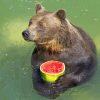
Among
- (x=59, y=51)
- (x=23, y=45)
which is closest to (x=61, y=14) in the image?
(x=59, y=51)

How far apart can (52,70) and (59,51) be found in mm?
343

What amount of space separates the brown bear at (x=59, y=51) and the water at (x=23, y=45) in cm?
16

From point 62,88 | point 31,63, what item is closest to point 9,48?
point 31,63

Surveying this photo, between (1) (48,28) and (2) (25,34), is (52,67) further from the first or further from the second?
(2) (25,34)

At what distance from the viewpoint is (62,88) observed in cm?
795

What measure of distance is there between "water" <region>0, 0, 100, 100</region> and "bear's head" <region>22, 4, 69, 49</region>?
0.88 metres

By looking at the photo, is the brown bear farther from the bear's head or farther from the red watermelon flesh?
the red watermelon flesh

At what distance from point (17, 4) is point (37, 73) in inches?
99.5

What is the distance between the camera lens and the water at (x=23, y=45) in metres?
8.08

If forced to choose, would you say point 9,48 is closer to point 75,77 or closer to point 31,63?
point 31,63

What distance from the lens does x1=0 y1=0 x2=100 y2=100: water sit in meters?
8.08

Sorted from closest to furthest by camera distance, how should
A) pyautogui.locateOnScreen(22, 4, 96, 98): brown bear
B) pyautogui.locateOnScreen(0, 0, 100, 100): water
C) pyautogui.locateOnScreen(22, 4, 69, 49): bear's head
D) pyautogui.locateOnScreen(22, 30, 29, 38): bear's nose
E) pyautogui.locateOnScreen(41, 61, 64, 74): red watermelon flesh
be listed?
pyautogui.locateOnScreen(22, 30, 29, 38): bear's nose → pyautogui.locateOnScreen(22, 4, 69, 49): bear's head → pyautogui.locateOnScreen(22, 4, 96, 98): brown bear → pyautogui.locateOnScreen(41, 61, 64, 74): red watermelon flesh → pyautogui.locateOnScreen(0, 0, 100, 100): water

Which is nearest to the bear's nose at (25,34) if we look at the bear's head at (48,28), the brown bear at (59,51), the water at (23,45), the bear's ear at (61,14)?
the bear's head at (48,28)

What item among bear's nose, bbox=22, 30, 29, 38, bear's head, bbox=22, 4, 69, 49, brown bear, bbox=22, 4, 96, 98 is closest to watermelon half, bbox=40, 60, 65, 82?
brown bear, bbox=22, 4, 96, 98
